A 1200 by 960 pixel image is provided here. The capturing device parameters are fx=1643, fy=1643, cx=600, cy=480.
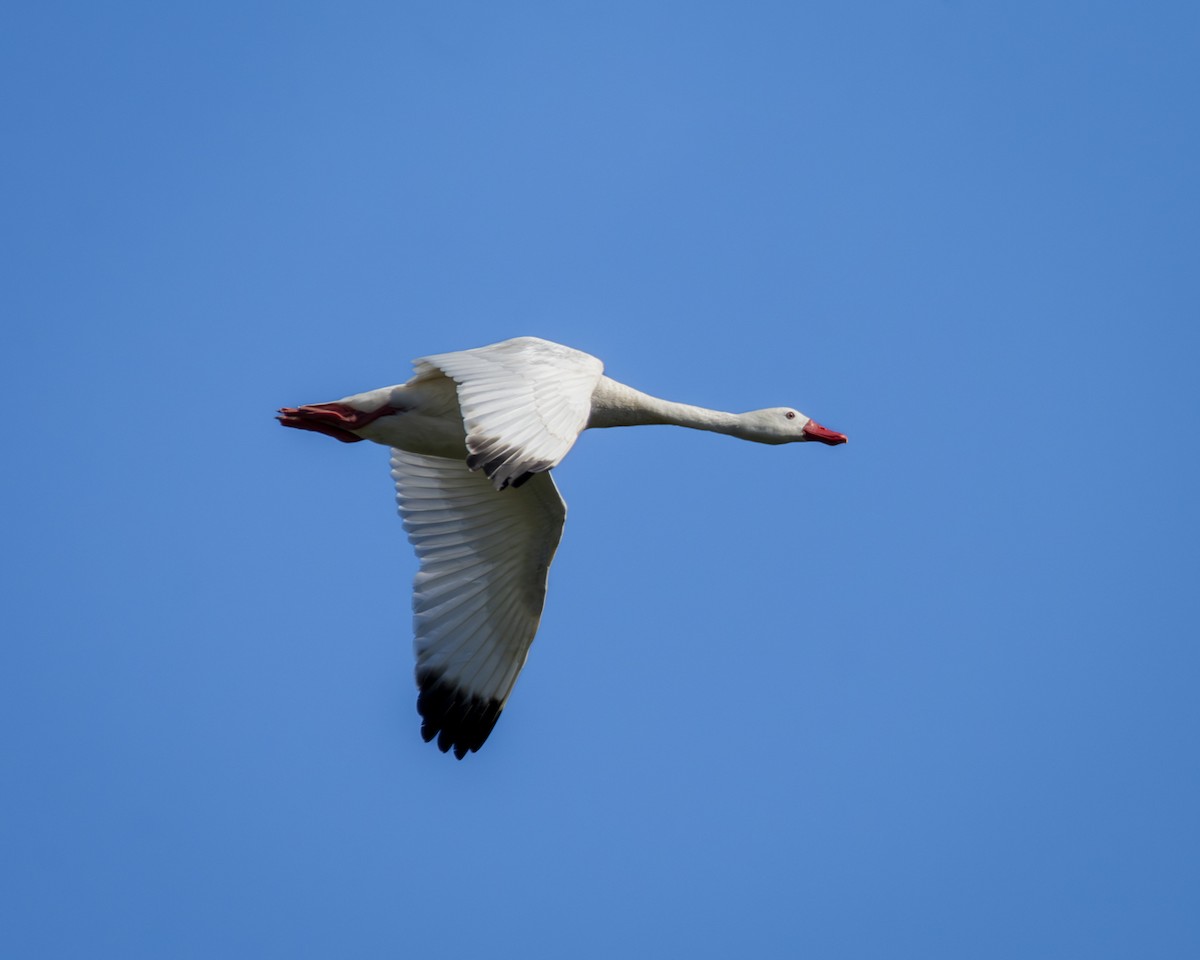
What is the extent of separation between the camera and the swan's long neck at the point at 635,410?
38.9ft

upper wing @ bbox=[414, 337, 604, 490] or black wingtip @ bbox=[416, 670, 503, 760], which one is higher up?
upper wing @ bbox=[414, 337, 604, 490]

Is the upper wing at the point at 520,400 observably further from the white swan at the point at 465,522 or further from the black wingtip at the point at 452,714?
the black wingtip at the point at 452,714

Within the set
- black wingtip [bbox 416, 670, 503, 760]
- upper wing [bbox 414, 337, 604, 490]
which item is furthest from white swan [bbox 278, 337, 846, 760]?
upper wing [bbox 414, 337, 604, 490]

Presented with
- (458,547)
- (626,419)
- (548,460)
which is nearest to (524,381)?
(548,460)

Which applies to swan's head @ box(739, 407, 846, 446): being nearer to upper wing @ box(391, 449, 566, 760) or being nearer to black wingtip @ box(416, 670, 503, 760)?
upper wing @ box(391, 449, 566, 760)

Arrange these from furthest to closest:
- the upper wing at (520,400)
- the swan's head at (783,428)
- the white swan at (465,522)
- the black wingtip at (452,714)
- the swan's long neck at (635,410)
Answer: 1. the swan's head at (783,428)
2. the black wingtip at (452,714)
3. the white swan at (465,522)
4. the swan's long neck at (635,410)
5. the upper wing at (520,400)

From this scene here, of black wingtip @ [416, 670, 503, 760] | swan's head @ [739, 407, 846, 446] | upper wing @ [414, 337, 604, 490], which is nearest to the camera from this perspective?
upper wing @ [414, 337, 604, 490]

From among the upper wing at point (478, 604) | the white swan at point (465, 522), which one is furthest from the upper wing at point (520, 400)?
the upper wing at point (478, 604)

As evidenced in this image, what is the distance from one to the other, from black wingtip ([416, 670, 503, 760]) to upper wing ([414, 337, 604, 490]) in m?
2.69

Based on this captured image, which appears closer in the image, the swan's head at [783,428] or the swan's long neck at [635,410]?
the swan's long neck at [635,410]

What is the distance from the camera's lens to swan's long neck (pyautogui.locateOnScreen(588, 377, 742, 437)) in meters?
11.9

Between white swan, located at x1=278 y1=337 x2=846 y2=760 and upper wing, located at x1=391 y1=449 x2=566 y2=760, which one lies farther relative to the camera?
upper wing, located at x1=391 y1=449 x2=566 y2=760

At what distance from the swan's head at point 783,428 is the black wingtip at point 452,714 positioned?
300 cm

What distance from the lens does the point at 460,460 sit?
12758 mm
